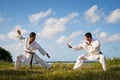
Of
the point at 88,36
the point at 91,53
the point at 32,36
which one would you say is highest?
the point at 32,36

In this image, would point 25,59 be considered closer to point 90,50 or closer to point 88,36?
point 90,50

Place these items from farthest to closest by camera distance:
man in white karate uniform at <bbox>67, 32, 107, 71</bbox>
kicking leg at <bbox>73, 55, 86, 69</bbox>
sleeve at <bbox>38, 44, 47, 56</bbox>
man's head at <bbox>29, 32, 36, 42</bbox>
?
sleeve at <bbox>38, 44, 47, 56</bbox>, man's head at <bbox>29, 32, 36, 42</bbox>, kicking leg at <bbox>73, 55, 86, 69</bbox>, man in white karate uniform at <bbox>67, 32, 107, 71</bbox>

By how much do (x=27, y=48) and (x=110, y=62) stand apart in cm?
505

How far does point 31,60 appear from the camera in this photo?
15.7 meters

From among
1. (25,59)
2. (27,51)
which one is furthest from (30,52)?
(25,59)

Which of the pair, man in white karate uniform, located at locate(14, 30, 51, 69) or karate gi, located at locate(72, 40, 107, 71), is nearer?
karate gi, located at locate(72, 40, 107, 71)

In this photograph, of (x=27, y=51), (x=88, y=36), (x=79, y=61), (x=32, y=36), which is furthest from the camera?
(x=27, y=51)

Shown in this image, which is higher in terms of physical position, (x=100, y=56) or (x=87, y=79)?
(x=100, y=56)

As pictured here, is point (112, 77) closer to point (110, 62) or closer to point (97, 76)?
point (97, 76)

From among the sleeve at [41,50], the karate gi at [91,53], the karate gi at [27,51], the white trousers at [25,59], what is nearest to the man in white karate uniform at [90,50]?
the karate gi at [91,53]

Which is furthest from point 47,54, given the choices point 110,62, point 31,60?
point 110,62

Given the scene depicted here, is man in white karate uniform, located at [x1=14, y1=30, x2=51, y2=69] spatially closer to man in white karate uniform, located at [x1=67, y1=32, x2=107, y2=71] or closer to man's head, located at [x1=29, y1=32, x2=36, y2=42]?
man's head, located at [x1=29, y1=32, x2=36, y2=42]

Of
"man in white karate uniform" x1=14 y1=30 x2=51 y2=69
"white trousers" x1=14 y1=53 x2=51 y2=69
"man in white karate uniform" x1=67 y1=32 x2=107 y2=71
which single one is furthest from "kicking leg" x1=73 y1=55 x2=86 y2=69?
"white trousers" x1=14 y1=53 x2=51 y2=69

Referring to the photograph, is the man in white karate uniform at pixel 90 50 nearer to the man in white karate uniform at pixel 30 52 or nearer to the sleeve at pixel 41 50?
the sleeve at pixel 41 50
